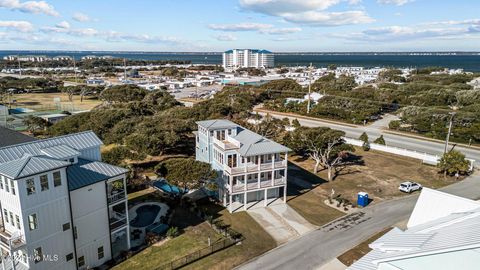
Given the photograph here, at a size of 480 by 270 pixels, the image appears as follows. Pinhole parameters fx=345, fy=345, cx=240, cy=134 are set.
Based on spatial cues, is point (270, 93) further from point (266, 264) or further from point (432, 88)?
point (266, 264)

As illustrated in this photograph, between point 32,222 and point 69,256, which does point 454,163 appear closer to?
point 69,256

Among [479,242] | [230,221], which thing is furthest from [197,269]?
[479,242]

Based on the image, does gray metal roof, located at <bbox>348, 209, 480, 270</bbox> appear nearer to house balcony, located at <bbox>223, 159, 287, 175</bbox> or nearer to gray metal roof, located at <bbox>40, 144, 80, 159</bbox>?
house balcony, located at <bbox>223, 159, 287, 175</bbox>

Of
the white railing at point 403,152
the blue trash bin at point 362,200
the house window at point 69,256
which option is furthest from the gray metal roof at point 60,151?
the white railing at point 403,152

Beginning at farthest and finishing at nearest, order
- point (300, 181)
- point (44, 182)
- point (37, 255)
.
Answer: point (300, 181)
point (37, 255)
point (44, 182)

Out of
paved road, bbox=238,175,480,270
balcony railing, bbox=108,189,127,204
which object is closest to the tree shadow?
paved road, bbox=238,175,480,270

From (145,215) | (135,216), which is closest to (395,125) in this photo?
(145,215)
